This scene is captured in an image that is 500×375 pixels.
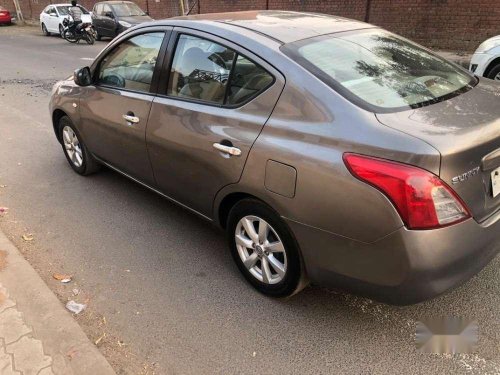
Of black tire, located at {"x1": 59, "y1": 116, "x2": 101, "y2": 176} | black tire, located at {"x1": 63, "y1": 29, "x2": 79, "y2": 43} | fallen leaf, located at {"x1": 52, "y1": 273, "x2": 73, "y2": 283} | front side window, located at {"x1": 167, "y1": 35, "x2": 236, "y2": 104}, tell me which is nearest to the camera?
front side window, located at {"x1": 167, "y1": 35, "x2": 236, "y2": 104}

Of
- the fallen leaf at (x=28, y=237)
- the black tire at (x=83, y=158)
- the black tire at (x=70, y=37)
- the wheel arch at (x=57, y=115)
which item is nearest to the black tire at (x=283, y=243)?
the fallen leaf at (x=28, y=237)

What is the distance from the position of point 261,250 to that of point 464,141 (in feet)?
4.26

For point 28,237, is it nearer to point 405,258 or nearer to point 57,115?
point 57,115

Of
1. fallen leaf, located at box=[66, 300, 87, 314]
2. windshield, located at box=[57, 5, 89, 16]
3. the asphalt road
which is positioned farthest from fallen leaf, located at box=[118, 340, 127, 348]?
windshield, located at box=[57, 5, 89, 16]

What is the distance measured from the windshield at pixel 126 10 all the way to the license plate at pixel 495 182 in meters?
18.2

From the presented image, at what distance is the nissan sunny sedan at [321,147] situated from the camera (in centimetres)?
A: 214

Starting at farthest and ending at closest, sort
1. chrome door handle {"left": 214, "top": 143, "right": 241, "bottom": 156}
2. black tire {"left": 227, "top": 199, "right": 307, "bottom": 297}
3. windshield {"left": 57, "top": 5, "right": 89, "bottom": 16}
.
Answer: windshield {"left": 57, "top": 5, "right": 89, "bottom": 16} → chrome door handle {"left": 214, "top": 143, "right": 241, "bottom": 156} → black tire {"left": 227, "top": 199, "right": 307, "bottom": 297}

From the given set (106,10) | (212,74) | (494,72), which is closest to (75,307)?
(212,74)

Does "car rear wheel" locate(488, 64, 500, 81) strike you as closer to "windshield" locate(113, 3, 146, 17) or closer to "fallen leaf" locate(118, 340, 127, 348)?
"fallen leaf" locate(118, 340, 127, 348)

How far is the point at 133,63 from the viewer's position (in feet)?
12.5

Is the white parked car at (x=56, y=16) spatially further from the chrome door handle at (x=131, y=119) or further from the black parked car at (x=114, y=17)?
the chrome door handle at (x=131, y=119)

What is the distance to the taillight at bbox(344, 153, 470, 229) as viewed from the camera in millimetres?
2068

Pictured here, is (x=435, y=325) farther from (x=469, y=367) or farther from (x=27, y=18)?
(x=27, y=18)

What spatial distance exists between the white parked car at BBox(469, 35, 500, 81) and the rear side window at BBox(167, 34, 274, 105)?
5208 millimetres
